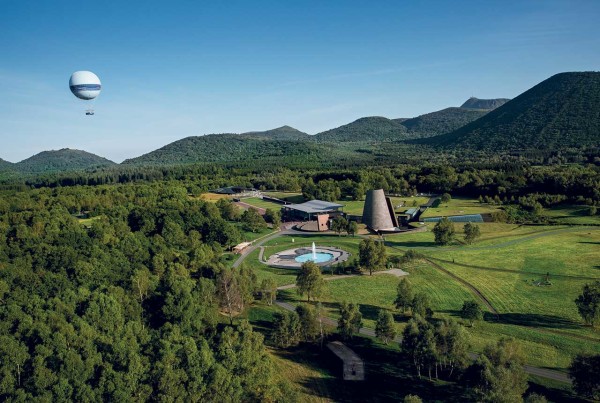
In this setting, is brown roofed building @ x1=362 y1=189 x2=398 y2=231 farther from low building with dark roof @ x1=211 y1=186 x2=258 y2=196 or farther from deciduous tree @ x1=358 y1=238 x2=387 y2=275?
low building with dark roof @ x1=211 y1=186 x2=258 y2=196

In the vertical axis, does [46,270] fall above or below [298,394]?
above

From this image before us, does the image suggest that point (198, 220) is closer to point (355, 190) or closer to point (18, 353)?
point (18, 353)

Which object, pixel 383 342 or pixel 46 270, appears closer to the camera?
pixel 383 342

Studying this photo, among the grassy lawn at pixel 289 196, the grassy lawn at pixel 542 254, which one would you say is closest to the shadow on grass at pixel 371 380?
the grassy lawn at pixel 542 254

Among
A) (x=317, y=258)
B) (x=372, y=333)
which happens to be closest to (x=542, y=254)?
(x=317, y=258)

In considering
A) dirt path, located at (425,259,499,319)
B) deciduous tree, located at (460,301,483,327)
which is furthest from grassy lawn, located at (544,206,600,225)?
deciduous tree, located at (460,301,483,327)

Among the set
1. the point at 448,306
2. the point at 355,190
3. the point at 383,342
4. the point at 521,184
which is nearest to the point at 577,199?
the point at 521,184

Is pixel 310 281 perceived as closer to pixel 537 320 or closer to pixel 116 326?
pixel 116 326
